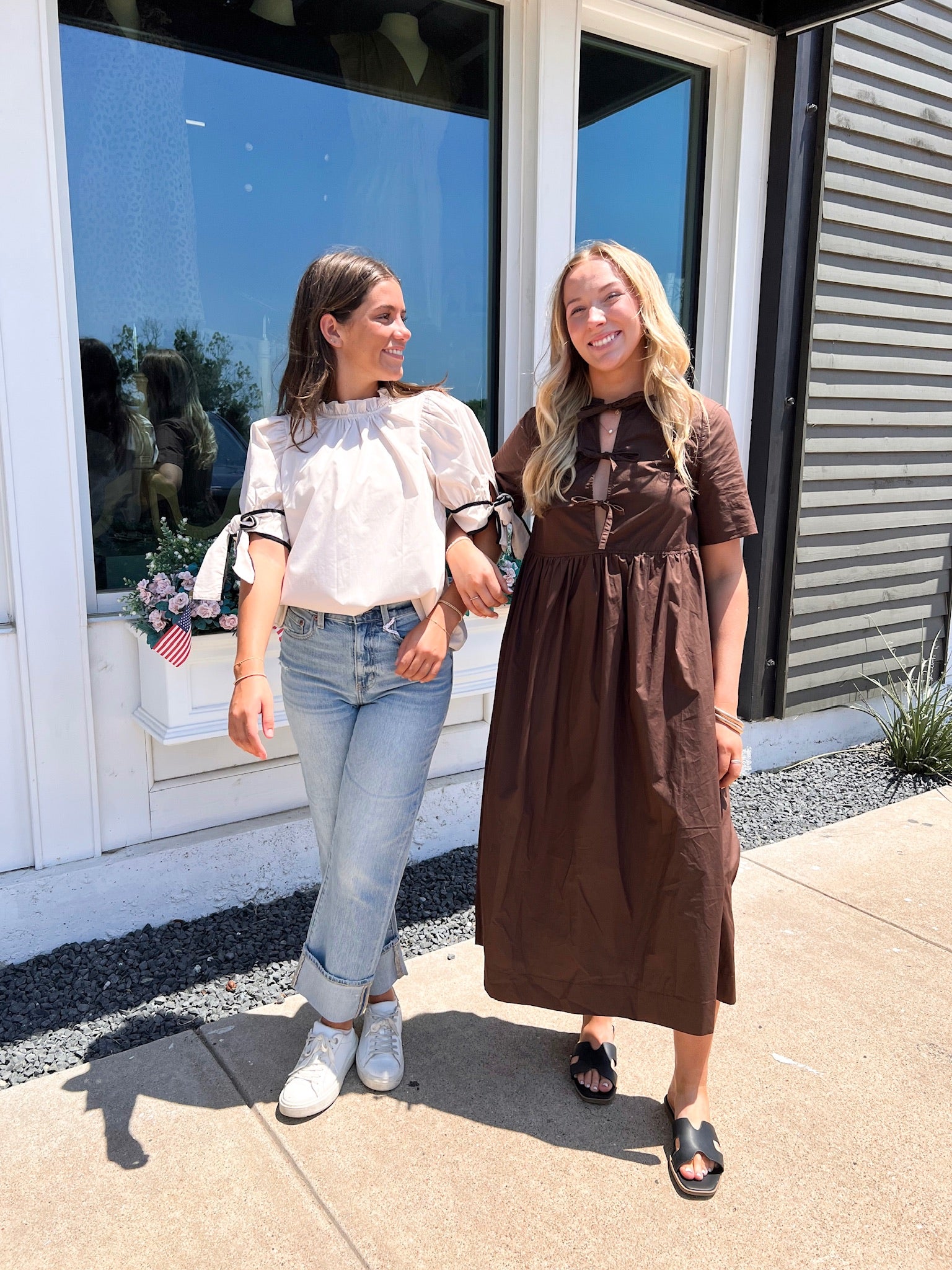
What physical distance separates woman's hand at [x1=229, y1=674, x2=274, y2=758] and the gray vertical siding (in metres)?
2.91

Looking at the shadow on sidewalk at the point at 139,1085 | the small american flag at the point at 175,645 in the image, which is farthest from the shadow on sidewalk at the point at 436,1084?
the small american flag at the point at 175,645

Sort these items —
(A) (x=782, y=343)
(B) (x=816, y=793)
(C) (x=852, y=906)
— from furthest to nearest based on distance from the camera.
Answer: (B) (x=816, y=793) → (A) (x=782, y=343) → (C) (x=852, y=906)

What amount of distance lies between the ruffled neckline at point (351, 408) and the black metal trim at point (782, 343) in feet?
7.90

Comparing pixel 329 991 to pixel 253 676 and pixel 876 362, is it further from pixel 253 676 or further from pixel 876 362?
pixel 876 362

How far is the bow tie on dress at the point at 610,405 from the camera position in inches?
73.0

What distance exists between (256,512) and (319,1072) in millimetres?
1253

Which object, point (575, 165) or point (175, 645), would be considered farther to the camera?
point (575, 165)

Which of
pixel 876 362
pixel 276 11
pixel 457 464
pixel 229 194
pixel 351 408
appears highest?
pixel 276 11

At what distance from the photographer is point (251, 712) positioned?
1887mm

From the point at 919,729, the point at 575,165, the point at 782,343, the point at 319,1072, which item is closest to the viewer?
the point at 319,1072

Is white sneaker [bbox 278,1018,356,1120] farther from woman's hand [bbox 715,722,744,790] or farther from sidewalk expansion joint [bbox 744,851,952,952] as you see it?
sidewalk expansion joint [bbox 744,851,952,952]

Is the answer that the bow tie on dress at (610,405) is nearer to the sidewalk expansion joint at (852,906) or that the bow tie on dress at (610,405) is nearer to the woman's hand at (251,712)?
the woman's hand at (251,712)

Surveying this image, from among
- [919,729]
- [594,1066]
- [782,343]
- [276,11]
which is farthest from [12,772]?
[919,729]

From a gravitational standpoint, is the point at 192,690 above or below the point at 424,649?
below
